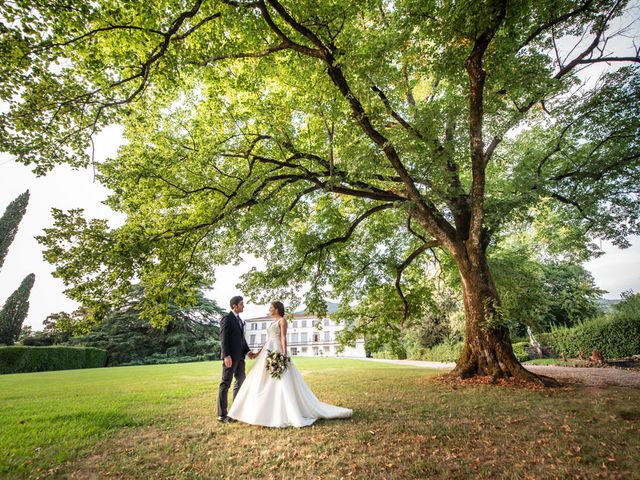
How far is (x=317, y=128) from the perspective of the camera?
1086 centimetres

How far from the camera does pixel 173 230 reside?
28.5 feet

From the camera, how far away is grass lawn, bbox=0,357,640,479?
3314 millimetres

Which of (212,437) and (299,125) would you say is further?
(299,125)

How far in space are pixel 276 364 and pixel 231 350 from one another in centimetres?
102

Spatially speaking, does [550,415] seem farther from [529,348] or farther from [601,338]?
[529,348]

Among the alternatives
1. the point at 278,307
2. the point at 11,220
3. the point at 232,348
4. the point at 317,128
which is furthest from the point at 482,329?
the point at 11,220

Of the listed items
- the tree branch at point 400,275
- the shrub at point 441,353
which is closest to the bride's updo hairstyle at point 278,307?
the tree branch at point 400,275

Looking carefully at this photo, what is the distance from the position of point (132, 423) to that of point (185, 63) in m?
7.93

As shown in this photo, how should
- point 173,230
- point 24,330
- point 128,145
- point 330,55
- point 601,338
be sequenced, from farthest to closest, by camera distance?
point 24,330, point 601,338, point 128,145, point 173,230, point 330,55

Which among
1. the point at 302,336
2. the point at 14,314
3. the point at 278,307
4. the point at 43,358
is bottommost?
the point at 43,358

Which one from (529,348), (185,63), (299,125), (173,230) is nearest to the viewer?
(185,63)

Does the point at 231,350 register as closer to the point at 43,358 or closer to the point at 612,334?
the point at 612,334

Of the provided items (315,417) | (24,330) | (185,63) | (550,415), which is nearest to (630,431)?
(550,415)

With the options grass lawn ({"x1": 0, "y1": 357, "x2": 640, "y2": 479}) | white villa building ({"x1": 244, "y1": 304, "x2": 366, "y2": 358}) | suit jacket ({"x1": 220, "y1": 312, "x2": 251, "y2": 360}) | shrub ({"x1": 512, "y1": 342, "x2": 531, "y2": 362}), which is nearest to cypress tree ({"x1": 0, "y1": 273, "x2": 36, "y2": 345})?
grass lawn ({"x1": 0, "y1": 357, "x2": 640, "y2": 479})
